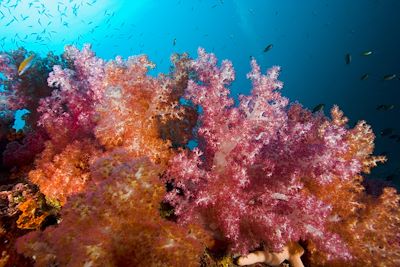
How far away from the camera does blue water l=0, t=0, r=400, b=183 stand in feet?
144

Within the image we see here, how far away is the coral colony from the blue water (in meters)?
5.49

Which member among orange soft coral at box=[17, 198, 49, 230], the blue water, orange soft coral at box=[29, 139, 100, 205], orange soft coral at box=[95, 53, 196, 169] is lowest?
orange soft coral at box=[17, 198, 49, 230]

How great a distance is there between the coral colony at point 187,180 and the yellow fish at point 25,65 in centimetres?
125

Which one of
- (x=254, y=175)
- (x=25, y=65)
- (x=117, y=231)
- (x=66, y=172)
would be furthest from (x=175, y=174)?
(x=25, y=65)

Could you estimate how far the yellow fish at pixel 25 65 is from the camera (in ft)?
17.8

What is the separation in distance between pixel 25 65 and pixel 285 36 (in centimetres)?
9145

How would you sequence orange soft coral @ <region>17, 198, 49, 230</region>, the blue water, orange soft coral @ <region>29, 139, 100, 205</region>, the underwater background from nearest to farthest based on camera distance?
the underwater background
orange soft coral @ <region>17, 198, 49, 230</region>
orange soft coral @ <region>29, 139, 100, 205</region>
the blue water

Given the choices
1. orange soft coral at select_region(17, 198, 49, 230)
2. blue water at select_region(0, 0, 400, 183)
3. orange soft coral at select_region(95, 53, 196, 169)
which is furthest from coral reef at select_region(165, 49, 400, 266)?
blue water at select_region(0, 0, 400, 183)

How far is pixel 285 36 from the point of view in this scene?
8775 centimetres

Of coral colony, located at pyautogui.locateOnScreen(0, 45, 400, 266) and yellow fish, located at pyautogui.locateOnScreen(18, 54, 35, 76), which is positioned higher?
yellow fish, located at pyautogui.locateOnScreen(18, 54, 35, 76)

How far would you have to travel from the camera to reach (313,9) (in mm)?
73750

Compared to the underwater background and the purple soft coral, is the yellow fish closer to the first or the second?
the underwater background

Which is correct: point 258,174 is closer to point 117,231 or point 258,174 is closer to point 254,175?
point 254,175

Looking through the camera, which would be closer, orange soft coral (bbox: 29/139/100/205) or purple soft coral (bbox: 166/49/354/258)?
purple soft coral (bbox: 166/49/354/258)
